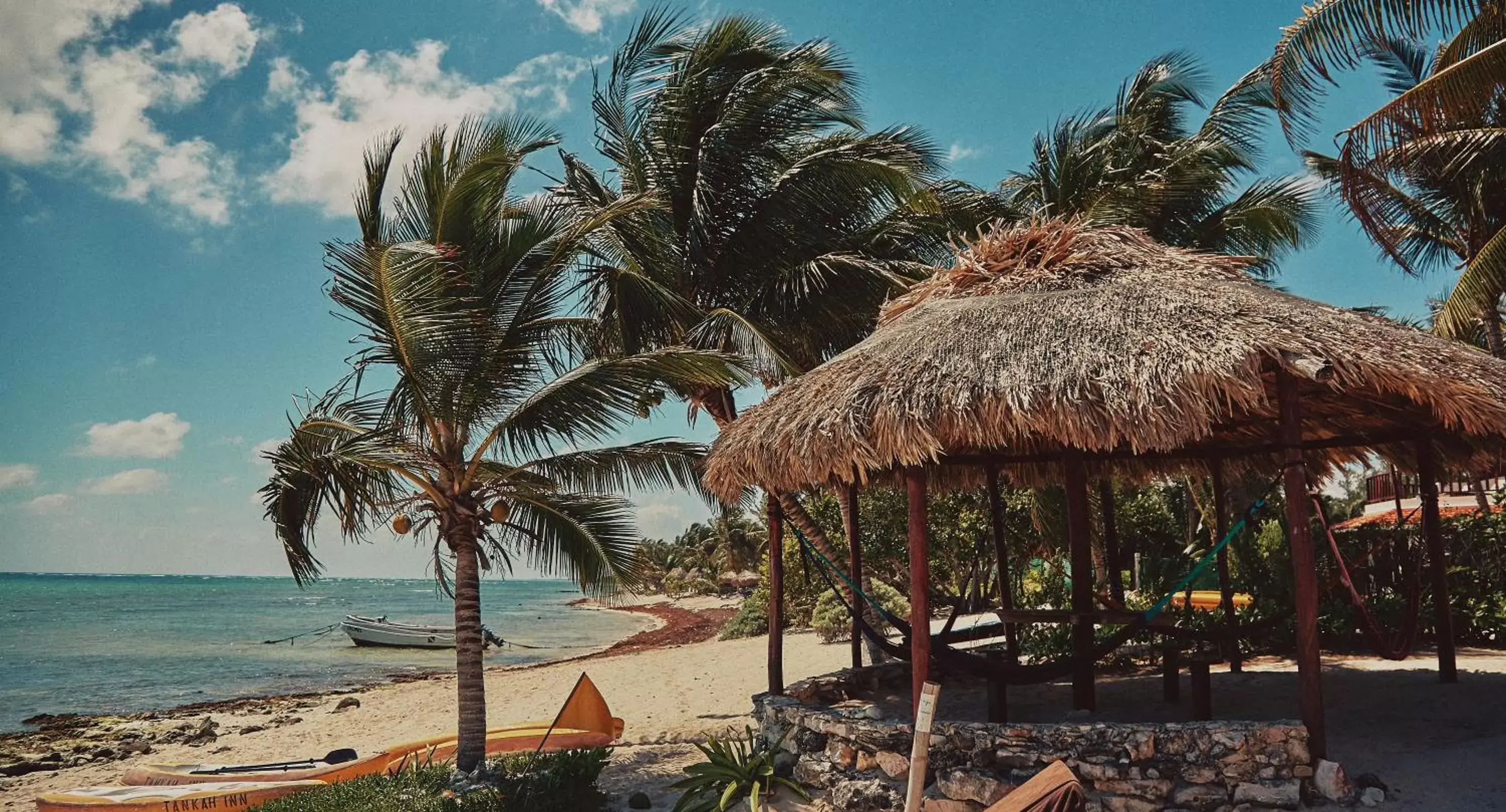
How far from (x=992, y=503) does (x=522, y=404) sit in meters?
3.94

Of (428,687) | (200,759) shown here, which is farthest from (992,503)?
(428,687)

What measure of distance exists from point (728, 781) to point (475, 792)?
163 centimetres

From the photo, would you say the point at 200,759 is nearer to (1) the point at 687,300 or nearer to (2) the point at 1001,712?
(1) the point at 687,300

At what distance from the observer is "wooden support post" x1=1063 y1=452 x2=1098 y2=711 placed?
6.68 metres

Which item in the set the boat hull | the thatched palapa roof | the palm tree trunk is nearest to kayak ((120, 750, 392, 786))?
the palm tree trunk

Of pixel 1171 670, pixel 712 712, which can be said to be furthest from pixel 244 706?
pixel 1171 670

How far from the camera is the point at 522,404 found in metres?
7.13

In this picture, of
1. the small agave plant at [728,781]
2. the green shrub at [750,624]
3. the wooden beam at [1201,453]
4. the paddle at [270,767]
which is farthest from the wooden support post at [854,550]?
the green shrub at [750,624]

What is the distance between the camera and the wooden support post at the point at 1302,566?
5078mm

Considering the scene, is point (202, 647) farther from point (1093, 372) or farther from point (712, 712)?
point (1093, 372)

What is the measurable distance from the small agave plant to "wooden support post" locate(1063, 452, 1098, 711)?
203 centimetres

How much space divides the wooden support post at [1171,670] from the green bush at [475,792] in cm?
393

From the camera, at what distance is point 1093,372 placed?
17.7 ft

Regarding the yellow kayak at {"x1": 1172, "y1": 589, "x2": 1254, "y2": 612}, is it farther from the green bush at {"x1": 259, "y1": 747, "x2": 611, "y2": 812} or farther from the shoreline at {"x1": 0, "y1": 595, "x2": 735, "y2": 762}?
the green bush at {"x1": 259, "y1": 747, "x2": 611, "y2": 812}
